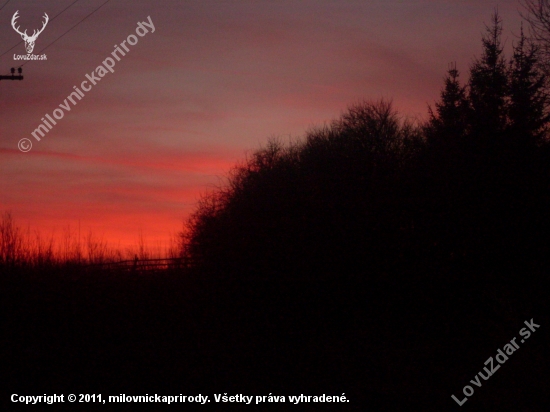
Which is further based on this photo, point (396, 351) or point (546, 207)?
point (546, 207)

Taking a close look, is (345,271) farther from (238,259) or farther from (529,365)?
(529,365)

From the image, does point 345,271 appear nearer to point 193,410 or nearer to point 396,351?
point 396,351

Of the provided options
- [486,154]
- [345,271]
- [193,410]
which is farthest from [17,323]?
[486,154]

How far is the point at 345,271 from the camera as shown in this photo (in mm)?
23328

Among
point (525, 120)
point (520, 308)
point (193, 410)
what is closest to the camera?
point (193, 410)

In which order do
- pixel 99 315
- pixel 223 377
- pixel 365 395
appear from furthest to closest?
pixel 99 315, pixel 223 377, pixel 365 395

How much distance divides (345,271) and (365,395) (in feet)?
41.2

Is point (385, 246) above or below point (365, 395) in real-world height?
above

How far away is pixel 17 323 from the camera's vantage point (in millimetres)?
16484

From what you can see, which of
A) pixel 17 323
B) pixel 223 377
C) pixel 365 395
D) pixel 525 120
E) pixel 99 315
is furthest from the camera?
pixel 525 120

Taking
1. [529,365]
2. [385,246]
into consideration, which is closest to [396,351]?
[529,365]

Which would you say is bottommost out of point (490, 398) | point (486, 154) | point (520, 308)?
point (490, 398)

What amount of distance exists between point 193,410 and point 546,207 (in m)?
13.6

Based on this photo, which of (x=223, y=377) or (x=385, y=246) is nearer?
(x=223, y=377)
